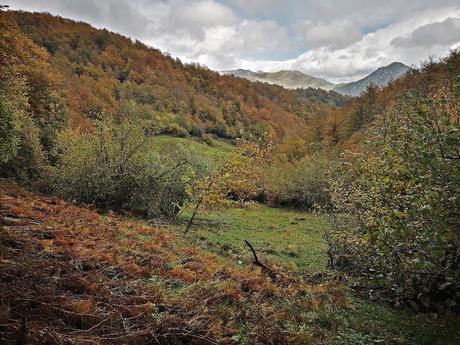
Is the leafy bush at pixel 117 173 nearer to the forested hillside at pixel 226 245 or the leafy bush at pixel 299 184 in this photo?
the forested hillside at pixel 226 245

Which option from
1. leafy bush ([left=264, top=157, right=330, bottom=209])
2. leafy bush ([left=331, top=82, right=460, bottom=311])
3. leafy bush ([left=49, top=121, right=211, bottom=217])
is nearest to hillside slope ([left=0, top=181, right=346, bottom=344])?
leafy bush ([left=331, top=82, right=460, bottom=311])

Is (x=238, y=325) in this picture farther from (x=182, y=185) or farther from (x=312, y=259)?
(x=182, y=185)

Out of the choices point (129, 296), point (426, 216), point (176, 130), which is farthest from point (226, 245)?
point (176, 130)

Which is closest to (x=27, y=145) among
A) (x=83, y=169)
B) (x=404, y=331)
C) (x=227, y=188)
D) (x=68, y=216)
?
(x=83, y=169)

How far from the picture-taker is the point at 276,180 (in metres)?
51.7

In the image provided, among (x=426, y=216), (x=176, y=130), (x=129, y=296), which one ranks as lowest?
(x=129, y=296)

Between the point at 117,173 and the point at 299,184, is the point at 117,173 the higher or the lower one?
the higher one

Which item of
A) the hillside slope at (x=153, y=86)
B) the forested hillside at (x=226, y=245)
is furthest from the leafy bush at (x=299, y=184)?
the hillside slope at (x=153, y=86)

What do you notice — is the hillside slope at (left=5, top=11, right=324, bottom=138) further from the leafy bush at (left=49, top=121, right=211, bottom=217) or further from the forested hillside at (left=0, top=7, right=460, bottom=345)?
the forested hillside at (left=0, top=7, right=460, bottom=345)

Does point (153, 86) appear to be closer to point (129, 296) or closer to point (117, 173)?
point (117, 173)

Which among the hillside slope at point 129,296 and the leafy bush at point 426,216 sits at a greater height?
the leafy bush at point 426,216

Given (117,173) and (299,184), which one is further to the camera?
(299,184)

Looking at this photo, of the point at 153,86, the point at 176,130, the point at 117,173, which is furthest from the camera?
the point at 153,86

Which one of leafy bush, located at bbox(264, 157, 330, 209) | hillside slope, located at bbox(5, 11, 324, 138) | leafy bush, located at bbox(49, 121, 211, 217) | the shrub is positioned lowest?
leafy bush, located at bbox(264, 157, 330, 209)
